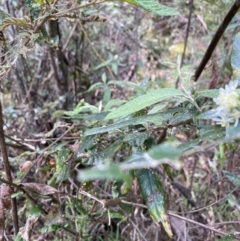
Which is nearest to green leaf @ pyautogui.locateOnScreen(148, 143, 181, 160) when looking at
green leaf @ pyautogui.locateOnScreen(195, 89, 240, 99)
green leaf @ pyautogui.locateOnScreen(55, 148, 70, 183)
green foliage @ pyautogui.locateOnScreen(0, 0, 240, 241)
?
green foliage @ pyautogui.locateOnScreen(0, 0, 240, 241)

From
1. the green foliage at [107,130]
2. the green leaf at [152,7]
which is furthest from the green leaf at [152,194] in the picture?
the green leaf at [152,7]

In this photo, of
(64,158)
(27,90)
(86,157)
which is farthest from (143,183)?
(27,90)

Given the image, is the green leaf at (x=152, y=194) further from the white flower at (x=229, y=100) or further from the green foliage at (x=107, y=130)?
the white flower at (x=229, y=100)

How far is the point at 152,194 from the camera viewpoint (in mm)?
605

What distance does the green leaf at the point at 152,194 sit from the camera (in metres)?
0.60

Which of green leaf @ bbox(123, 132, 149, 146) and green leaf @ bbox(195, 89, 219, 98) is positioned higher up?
green leaf @ bbox(195, 89, 219, 98)

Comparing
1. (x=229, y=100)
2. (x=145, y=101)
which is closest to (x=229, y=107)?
(x=229, y=100)

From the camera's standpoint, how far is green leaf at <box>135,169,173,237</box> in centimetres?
60

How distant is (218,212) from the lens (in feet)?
4.71

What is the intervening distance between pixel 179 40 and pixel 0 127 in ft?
7.20

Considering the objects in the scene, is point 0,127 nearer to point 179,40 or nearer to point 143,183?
point 143,183

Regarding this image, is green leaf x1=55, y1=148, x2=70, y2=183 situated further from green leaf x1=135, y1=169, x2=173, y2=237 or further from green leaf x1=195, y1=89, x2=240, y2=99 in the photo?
green leaf x1=195, y1=89, x2=240, y2=99

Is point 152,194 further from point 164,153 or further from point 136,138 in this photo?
point 164,153

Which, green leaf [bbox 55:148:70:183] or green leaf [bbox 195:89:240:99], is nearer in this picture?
green leaf [bbox 195:89:240:99]
